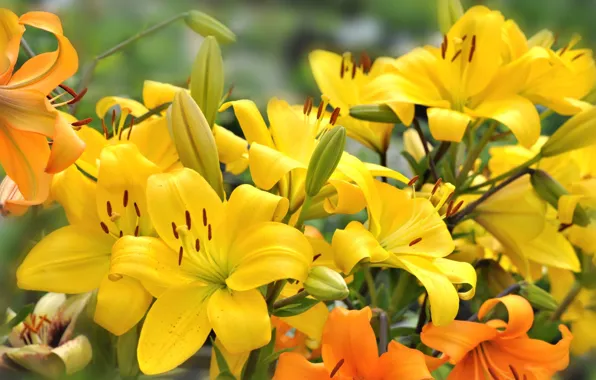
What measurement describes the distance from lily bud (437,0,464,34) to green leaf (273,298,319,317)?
16cm

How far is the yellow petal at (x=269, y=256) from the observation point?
0.85 feet

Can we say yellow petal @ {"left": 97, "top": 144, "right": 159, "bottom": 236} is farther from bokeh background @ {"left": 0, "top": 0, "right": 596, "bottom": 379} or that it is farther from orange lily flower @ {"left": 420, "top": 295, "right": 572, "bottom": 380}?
bokeh background @ {"left": 0, "top": 0, "right": 596, "bottom": 379}

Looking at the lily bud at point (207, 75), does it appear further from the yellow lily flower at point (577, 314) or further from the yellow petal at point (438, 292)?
the yellow lily flower at point (577, 314)

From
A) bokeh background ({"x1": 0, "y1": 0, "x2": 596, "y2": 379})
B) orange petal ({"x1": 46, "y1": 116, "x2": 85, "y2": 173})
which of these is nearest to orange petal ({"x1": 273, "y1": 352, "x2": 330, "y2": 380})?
orange petal ({"x1": 46, "y1": 116, "x2": 85, "y2": 173})

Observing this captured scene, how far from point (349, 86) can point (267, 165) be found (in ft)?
0.41

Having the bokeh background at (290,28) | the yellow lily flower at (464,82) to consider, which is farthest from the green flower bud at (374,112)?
the bokeh background at (290,28)

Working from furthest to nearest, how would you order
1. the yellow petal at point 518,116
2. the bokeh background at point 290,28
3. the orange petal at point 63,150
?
the bokeh background at point 290,28
the yellow petal at point 518,116
the orange petal at point 63,150

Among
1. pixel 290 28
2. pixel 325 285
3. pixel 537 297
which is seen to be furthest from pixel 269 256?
pixel 290 28

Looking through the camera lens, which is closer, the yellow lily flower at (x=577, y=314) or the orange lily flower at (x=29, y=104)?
the orange lily flower at (x=29, y=104)

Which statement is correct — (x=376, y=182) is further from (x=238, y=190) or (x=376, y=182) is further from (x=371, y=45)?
(x=371, y=45)

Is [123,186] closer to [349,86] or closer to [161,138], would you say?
[161,138]

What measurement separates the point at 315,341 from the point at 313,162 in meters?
0.09

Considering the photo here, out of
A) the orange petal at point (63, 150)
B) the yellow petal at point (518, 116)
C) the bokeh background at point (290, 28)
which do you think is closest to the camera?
the orange petal at point (63, 150)

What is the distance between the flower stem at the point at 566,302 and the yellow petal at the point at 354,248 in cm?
15
